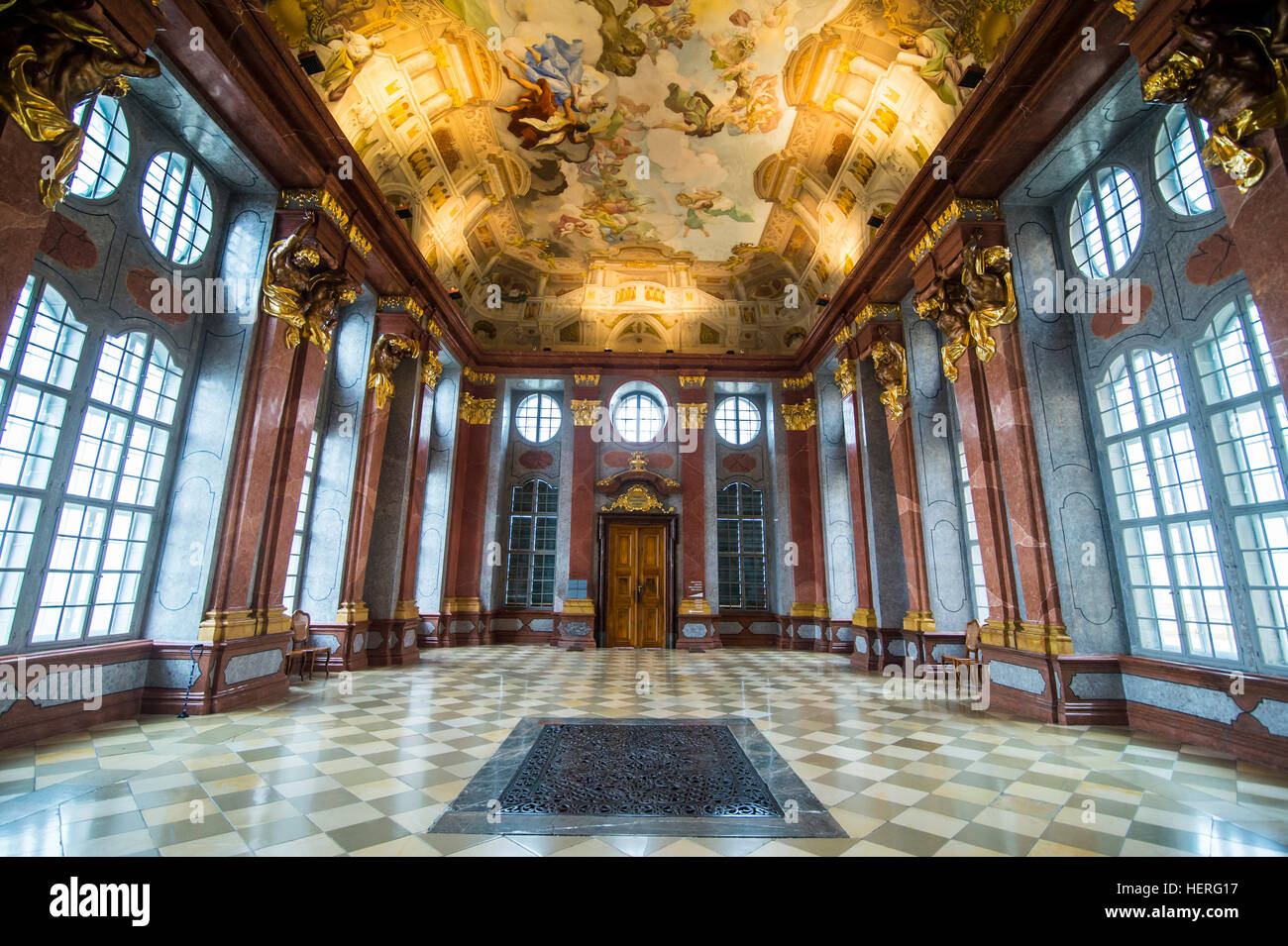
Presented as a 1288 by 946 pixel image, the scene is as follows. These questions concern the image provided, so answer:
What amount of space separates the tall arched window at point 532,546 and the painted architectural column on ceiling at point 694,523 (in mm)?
3804

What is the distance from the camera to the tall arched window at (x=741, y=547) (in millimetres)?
16188

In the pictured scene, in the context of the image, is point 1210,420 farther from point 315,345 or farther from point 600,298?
point 600,298

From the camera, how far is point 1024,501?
7.23 metres

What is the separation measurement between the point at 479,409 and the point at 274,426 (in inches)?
338

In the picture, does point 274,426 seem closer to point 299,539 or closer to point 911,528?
point 299,539

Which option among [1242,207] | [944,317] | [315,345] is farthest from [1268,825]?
[315,345]

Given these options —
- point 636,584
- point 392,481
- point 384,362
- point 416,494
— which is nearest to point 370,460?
point 392,481

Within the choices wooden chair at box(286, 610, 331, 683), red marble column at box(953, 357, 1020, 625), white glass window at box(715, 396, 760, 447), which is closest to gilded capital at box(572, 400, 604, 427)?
white glass window at box(715, 396, 760, 447)

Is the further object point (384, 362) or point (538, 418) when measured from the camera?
point (538, 418)

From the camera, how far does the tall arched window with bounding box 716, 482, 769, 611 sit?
16.2 metres

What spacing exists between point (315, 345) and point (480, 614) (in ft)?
28.9

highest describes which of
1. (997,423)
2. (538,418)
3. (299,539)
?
(538,418)

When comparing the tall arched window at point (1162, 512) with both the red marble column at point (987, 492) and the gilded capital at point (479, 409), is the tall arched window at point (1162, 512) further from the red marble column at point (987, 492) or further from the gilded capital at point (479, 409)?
the gilded capital at point (479, 409)

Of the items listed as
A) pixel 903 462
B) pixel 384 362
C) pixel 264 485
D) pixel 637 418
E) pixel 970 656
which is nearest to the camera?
pixel 264 485
